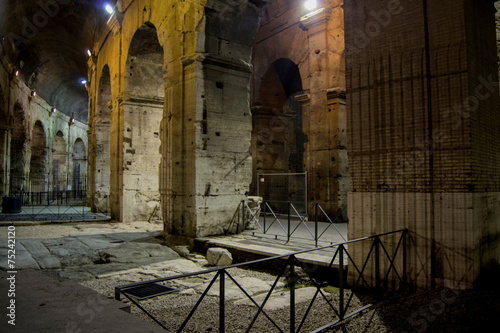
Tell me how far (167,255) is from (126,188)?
5.24 meters

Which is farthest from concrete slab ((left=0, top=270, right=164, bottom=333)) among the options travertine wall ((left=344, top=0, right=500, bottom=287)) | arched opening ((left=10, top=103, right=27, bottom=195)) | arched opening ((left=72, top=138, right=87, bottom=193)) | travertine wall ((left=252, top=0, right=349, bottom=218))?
arched opening ((left=72, top=138, right=87, bottom=193))

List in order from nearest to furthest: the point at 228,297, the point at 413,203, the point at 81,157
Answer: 1. the point at 413,203
2. the point at 228,297
3. the point at 81,157

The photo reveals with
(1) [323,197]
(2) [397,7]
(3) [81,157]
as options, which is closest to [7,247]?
(2) [397,7]

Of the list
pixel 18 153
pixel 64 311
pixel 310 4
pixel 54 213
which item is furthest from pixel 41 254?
pixel 18 153

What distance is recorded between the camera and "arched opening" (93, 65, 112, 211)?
51.1 ft

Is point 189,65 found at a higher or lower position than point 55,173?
higher

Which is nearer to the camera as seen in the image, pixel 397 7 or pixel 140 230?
pixel 397 7

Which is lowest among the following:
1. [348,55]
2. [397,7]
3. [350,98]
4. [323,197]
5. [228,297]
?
[228,297]

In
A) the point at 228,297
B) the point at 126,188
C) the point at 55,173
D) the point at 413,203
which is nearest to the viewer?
the point at 413,203

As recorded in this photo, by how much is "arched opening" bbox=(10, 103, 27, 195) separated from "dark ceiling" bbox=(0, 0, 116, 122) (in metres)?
2.33

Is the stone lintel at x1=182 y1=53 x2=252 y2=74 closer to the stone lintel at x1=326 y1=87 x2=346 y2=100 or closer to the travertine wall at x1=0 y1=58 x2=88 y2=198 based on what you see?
the stone lintel at x1=326 y1=87 x2=346 y2=100

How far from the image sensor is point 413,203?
14.6 feet

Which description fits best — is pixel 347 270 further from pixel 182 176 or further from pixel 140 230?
pixel 140 230

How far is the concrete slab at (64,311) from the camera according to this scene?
7.79 feet
